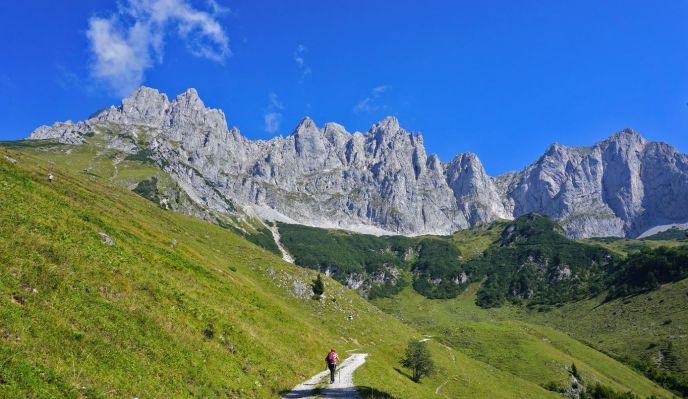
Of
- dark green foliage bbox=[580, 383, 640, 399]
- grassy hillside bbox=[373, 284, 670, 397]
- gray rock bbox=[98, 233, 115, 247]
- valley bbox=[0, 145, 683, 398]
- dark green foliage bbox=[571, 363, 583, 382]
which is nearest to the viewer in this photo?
valley bbox=[0, 145, 683, 398]

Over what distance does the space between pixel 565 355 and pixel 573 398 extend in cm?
3606

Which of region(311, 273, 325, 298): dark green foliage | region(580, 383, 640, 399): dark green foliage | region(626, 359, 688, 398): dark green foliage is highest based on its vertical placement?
region(311, 273, 325, 298): dark green foliage

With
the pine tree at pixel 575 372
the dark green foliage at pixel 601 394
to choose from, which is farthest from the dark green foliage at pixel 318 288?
the pine tree at pixel 575 372

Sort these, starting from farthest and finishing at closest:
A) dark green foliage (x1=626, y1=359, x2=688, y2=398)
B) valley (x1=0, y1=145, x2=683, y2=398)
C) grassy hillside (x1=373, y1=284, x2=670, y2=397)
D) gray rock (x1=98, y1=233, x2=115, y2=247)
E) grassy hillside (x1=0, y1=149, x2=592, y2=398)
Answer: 1. dark green foliage (x1=626, y1=359, x2=688, y2=398)
2. grassy hillside (x1=373, y1=284, x2=670, y2=397)
3. gray rock (x1=98, y1=233, x2=115, y2=247)
4. valley (x1=0, y1=145, x2=683, y2=398)
5. grassy hillside (x1=0, y1=149, x2=592, y2=398)

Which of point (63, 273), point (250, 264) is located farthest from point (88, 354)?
point (250, 264)

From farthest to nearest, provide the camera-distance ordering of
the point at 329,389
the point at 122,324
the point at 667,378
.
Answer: the point at 667,378
the point at 329,389
the point at 122,324

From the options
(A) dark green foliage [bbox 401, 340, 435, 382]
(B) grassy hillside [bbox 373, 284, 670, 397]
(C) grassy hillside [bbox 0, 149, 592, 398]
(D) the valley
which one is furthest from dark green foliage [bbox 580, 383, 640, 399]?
(C) grassy hillside [bbox 0, 149, 592, 398]

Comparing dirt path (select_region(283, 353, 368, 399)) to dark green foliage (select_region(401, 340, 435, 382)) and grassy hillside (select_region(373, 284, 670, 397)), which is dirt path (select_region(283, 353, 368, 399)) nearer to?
dark green foliage (select_region(401, 340, 435, 382))

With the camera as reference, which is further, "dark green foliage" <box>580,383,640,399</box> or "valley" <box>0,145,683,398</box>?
"dark green foliage" <box>580,383,640,399</box>

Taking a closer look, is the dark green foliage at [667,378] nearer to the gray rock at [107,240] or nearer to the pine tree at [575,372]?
the pine tree at [575,372]

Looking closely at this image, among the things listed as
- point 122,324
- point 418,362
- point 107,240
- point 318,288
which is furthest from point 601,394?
point 122,324

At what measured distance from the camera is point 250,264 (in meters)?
100

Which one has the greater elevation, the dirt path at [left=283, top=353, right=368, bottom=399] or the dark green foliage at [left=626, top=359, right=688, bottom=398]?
the dirt path at [left=283, top=353, right=368, bottom=399]

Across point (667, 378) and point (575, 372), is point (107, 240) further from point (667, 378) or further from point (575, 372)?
point (667, 378)
